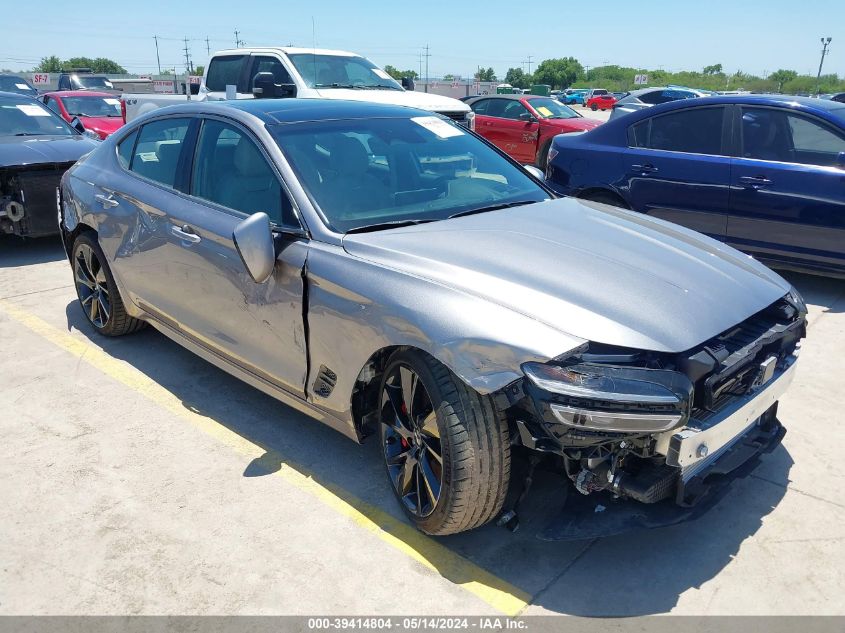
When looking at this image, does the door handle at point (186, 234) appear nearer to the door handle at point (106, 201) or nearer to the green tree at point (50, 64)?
the door handle at point (106, 201)

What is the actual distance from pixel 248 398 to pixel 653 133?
4.54 m

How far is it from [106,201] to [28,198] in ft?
10.1

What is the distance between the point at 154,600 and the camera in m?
2.62

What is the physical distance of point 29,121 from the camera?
8.20 metres

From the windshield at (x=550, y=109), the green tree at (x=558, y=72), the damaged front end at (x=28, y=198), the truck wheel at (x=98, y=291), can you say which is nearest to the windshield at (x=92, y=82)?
the windshield at (x=550, y=109)

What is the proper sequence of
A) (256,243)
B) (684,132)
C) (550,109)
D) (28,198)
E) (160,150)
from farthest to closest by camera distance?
(550,109), (28,198), (684,132), (160,150), (256,243)

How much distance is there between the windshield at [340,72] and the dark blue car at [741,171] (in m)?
4.50

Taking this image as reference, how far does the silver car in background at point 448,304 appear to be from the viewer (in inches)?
96.0

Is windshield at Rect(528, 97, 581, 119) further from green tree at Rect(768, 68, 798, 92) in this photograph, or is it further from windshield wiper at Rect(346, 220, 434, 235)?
green tree at Rect(768, 68, 798, 92)

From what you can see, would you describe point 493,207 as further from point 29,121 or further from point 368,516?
point 29,121

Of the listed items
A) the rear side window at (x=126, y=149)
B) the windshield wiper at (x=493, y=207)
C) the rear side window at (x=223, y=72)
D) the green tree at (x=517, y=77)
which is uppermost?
the rear side window at (x=223, y=72)

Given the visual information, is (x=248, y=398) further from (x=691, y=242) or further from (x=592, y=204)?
(x=691, y=242)

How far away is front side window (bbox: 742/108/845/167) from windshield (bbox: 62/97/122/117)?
11.3 meters

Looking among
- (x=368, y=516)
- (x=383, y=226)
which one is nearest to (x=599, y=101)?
(x=383, y=226)
